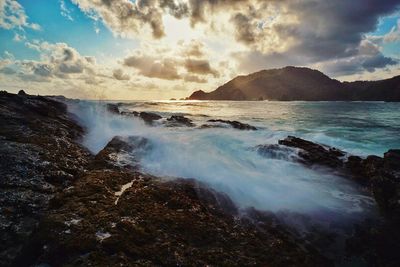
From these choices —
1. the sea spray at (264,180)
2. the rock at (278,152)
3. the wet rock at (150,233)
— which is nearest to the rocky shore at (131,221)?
the wet rock at (150,233)

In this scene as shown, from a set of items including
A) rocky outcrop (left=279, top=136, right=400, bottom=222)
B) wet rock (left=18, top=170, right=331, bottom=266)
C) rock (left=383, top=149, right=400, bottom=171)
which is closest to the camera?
wet rock (left=18, top=170, right=331, bottom=266)

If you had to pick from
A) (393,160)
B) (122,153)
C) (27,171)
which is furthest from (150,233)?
(393,160)

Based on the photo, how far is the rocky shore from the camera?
4938 millimetres

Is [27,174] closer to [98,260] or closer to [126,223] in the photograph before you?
[126,223]

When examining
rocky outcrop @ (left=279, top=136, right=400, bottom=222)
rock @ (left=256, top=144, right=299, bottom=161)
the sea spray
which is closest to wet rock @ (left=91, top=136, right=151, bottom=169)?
the sea spray

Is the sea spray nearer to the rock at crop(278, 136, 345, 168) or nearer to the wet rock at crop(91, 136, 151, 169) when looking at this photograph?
the wet rock at crop(91, 136, 151, 169)

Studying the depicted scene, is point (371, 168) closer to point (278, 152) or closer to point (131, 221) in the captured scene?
point (278, 152)

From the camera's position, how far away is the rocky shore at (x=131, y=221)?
16.2 feet

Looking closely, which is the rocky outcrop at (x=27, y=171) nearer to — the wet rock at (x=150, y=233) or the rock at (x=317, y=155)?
the wet rock at (x=150, y=233)

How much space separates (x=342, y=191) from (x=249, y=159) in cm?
502

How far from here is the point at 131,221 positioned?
5.76 meters

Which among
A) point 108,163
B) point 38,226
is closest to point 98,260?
point 38,226

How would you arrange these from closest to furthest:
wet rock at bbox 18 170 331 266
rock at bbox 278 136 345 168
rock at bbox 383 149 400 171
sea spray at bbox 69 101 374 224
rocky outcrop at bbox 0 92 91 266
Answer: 1. wet rock at bbox 18 170 331 266
2. rocky outcrop at bbox 0 92 91 266
3. sea spray at bbox 69 101 374 224
4. rock at bbox 383 149 400 171
5. rock at bbox 278 136 345 168

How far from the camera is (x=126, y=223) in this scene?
18.5 feet
